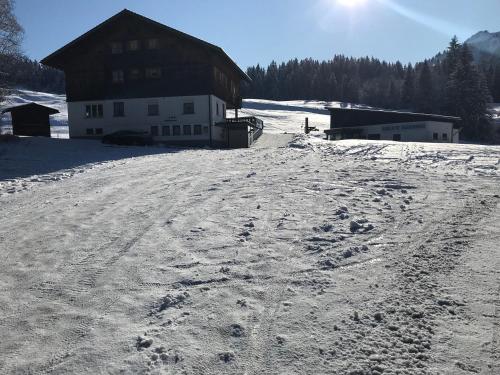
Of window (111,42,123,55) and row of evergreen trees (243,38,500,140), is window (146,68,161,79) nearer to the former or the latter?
window (111,42,123,55)

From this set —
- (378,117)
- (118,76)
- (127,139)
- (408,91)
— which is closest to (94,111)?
(118,76)

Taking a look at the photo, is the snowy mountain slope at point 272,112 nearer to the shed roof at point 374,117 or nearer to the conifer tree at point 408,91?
the conifer tree at point 408,91

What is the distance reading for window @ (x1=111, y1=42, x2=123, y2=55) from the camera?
37.0 m

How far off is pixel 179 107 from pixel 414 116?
27120mm

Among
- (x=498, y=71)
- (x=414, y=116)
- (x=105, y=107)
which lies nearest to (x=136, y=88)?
(x=105, y=107)

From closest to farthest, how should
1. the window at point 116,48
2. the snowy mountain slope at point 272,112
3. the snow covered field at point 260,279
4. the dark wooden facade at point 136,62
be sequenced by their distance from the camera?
1. the snow covered field at point 260,279
2. the dark wooden facade at point 136,62
3. the window at point 116,48
4. the snowy mountain slope at point 272,112

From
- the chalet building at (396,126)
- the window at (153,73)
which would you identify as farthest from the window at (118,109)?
the chalet building at (396,126)

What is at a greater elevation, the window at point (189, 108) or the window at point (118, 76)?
the window at point (118, 76)

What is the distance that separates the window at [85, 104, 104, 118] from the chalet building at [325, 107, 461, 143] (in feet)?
83.1

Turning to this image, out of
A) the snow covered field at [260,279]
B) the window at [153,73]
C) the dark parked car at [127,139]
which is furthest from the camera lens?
the window at [153,73]

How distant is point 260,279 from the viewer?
5547 mm

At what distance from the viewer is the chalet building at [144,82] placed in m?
35.9

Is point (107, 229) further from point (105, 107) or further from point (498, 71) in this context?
point (498, 71)

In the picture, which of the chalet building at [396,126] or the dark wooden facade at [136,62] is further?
the chalet building at [396,126]
